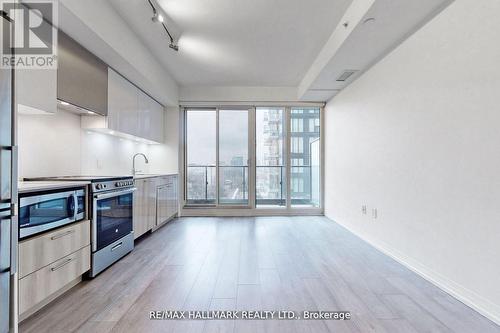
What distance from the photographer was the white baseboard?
1.75m

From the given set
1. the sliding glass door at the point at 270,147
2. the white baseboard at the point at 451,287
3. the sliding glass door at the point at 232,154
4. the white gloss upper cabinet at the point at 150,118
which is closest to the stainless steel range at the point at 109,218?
the white gloss upper cabinet at the point at 150,118

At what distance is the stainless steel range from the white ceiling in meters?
1.86

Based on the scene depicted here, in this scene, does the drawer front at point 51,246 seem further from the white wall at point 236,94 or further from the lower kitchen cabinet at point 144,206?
the white wall at point 236,94

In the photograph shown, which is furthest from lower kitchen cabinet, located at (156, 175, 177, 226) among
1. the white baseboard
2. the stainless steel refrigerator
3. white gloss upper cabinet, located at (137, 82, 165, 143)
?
the white baseboard

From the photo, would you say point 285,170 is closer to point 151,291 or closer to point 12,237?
point 151,291

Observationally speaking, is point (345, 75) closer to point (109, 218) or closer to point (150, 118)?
point (150, 118)

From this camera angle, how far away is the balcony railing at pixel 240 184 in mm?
5387

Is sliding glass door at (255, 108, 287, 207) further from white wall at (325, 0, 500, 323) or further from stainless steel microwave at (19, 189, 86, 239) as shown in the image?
stainless steel microwave at (19, 189, 86, 239)

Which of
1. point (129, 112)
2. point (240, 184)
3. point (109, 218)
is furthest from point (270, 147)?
point (109, 218)

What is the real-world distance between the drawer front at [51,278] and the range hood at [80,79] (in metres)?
1.41

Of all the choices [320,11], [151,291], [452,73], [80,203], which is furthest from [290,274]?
[320,11]

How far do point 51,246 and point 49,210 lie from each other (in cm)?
27

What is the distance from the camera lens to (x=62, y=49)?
2246 millimetres

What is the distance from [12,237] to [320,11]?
128 inches
